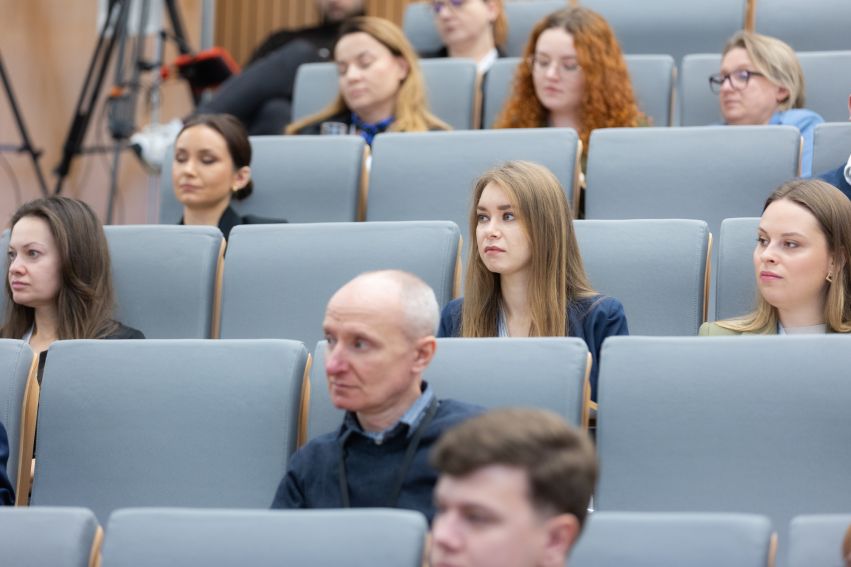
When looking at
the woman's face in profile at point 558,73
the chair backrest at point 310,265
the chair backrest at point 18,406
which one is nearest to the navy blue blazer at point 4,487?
the chair backrest at point 18,406

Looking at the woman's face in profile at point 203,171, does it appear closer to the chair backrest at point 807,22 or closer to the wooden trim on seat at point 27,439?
the wooden trim on seat at point 27,439

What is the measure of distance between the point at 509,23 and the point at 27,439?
1728 mm

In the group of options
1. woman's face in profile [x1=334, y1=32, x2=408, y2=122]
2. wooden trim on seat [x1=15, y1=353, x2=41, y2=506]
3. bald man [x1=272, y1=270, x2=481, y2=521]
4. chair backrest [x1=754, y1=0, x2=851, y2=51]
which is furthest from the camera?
chair backrest [x1=754, y1=0, x2=851, y2=51]

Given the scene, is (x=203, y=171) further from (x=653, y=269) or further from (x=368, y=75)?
(x=653, y=269)

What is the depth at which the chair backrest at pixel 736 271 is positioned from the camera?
5.73 feet

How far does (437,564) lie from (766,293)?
2.73 ft

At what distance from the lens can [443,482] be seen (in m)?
0.90

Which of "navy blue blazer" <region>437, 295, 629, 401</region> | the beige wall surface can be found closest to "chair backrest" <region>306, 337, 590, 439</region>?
"navy blue blazer" <region>437, 295, 629, 401</region>

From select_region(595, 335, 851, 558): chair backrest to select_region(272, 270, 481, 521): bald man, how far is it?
6.4 inches

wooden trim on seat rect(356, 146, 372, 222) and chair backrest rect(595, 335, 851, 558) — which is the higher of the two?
wooden trim on seat rect(356, 146, 372, 222)

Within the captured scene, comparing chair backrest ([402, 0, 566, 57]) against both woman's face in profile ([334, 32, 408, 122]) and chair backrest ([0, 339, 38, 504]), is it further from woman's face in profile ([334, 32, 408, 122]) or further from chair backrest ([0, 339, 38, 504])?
chair backrest ([0, 339, 38, 504])

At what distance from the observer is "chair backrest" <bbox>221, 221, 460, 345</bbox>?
177 cm

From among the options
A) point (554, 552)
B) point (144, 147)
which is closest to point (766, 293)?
point (554, 552)

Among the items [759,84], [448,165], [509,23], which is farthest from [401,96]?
[759,84]
